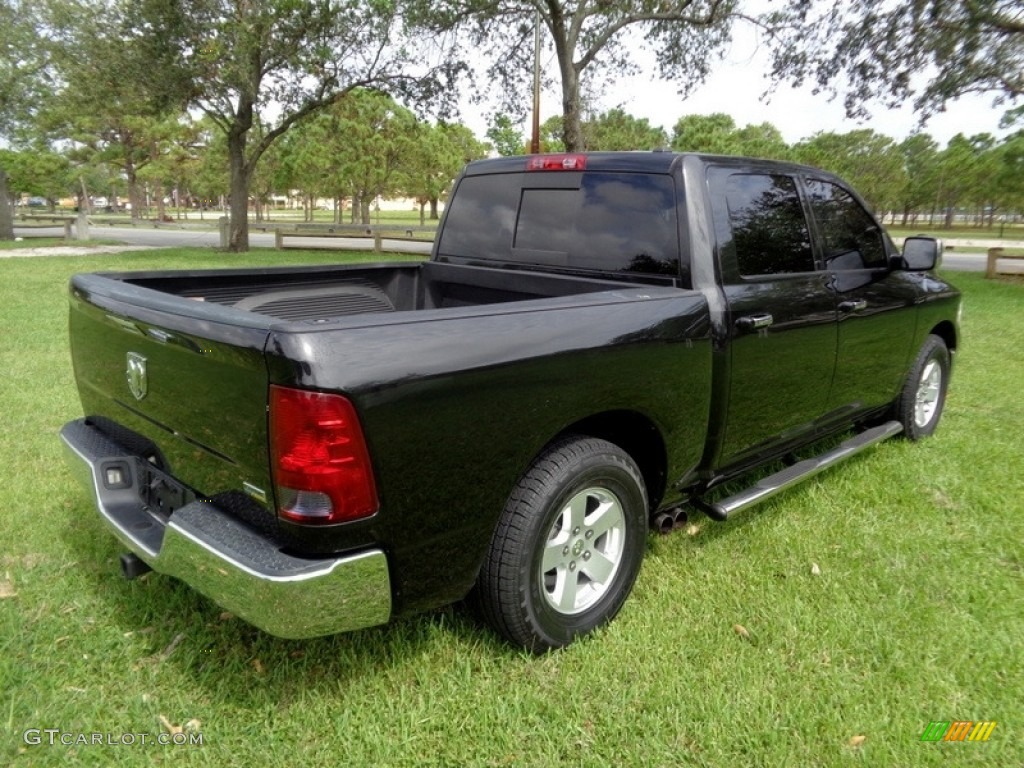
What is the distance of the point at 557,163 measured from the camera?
11.3ft

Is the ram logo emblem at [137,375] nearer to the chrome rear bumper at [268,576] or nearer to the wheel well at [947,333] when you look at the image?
the chrome rear bumper at [268,576]

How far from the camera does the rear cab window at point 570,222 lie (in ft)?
9.98

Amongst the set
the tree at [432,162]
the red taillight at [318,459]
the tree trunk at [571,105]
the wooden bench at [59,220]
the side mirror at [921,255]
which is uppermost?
the tree at [432,162]

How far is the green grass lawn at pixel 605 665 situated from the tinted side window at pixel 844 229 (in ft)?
4.66

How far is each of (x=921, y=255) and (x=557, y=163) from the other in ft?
7.63

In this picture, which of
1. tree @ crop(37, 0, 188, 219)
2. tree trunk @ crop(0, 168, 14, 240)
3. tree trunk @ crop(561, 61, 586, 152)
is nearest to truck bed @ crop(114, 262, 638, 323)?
tree trunk @ crop(561, 61, 586, 152)

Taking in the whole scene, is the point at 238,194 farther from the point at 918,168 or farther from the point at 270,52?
the point at 918,168

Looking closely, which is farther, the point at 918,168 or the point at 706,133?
the point at 918,168

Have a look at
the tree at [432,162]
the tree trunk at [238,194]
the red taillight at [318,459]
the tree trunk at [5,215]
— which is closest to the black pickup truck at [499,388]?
the red taillight at [318,459]

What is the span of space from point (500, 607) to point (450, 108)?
18653 millimetres

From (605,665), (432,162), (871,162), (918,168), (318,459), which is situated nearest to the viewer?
(318,459)

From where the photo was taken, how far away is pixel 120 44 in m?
16.8

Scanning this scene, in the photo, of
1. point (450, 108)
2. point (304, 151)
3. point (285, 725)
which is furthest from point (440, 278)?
point (304, 151)

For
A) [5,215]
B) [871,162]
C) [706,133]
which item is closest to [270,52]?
[5,215]
